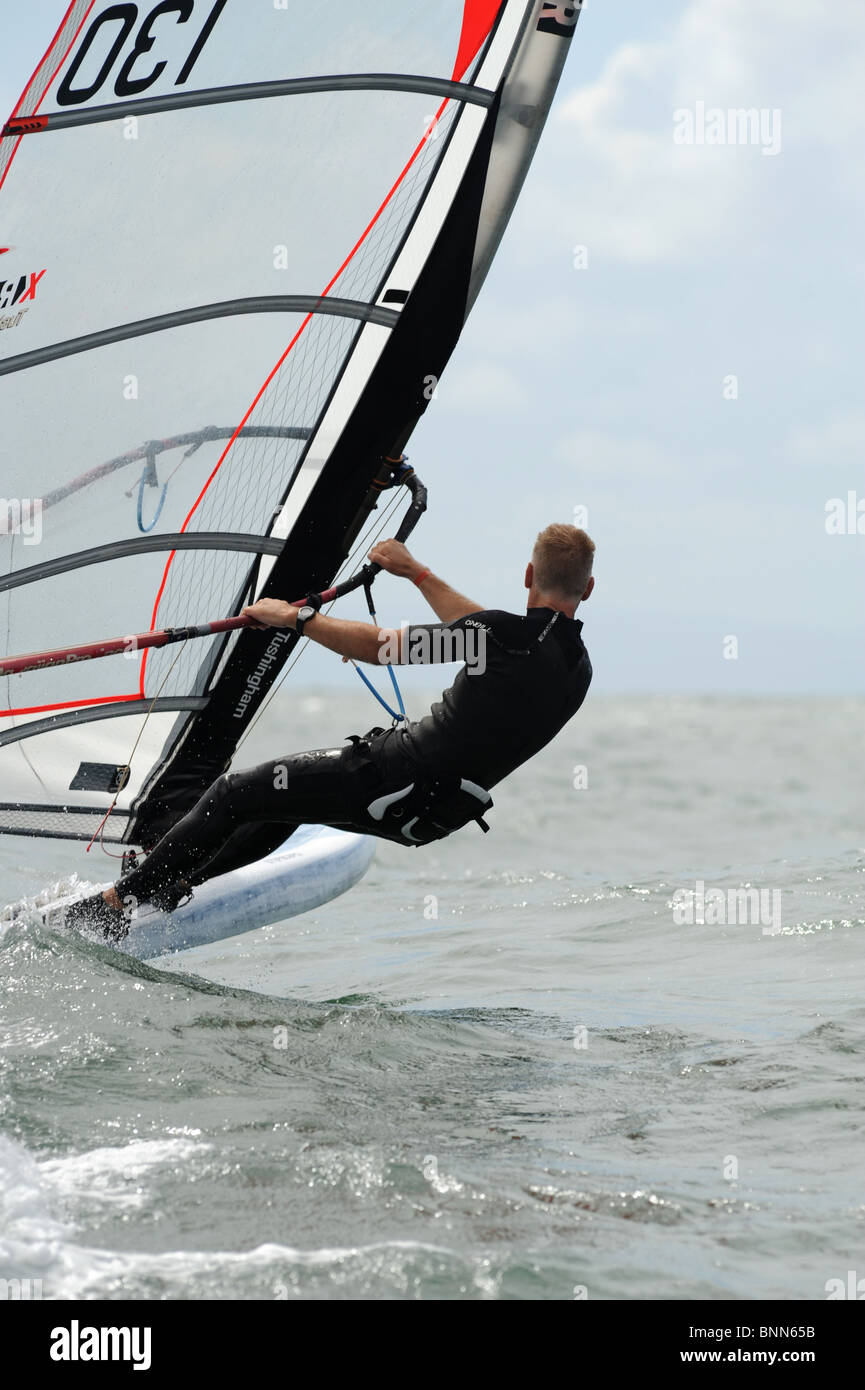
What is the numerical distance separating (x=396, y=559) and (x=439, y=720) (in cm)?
56

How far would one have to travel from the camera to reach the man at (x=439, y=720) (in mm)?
4172

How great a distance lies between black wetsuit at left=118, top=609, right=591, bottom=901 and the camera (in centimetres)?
416

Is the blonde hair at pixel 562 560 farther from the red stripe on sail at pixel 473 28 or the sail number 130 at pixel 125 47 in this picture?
the sail number 130 at pixel 125 47

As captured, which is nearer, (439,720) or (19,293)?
(439,720)

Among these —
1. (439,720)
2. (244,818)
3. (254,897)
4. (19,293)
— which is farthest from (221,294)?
(254,897)

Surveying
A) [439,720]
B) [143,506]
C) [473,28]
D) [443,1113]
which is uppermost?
[473,28]

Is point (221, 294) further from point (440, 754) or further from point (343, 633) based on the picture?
point (440, 754)

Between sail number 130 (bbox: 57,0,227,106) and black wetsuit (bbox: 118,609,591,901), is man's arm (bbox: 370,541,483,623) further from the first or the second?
sail number 130 (bbox: 57,0,227,106)

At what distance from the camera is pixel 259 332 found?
15.7 feet

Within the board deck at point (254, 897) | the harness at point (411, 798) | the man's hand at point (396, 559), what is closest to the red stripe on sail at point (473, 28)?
the man's hand at point (396, 559)

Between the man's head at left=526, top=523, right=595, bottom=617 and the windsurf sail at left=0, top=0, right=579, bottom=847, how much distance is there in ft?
2.77

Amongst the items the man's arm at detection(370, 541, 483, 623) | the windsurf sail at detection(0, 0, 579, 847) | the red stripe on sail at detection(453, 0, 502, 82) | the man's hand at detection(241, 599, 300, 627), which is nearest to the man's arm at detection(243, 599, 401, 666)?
the man's hand at detection(241, 599, 300, 627)

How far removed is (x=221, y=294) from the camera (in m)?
4.72
